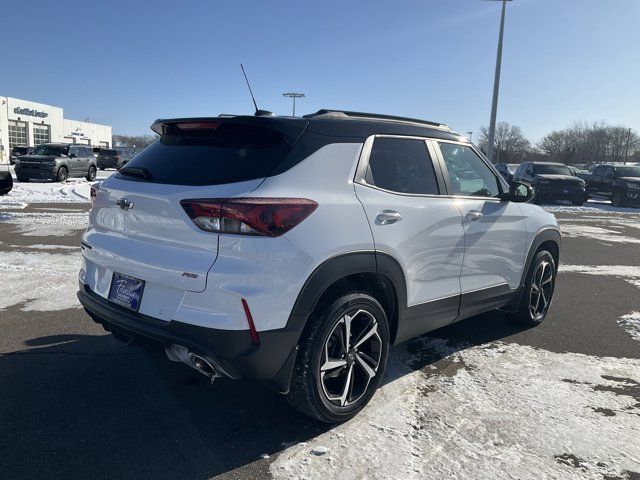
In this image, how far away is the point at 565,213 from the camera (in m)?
18.5

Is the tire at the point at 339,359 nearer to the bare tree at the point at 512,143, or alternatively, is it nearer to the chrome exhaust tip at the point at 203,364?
the chrome exhaust tip at the point at 203,364

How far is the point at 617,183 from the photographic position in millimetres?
22750

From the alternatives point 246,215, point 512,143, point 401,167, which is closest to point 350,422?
point 246,215

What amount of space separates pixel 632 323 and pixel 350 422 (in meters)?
3.82

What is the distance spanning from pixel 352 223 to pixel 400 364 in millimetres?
1669

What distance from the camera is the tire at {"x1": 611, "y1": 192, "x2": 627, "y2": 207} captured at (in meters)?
22.6

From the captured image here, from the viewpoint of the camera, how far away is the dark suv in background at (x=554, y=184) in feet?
68.5

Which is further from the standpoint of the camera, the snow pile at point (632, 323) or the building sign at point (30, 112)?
the building sign at point (30, 112)

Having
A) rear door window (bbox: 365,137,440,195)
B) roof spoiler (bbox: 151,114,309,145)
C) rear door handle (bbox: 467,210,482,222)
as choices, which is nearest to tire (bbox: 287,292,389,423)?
rear door window (bbox: 365,137,440,195)

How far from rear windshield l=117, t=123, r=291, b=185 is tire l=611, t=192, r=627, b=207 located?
954 inches

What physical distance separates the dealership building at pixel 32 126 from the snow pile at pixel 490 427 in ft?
174

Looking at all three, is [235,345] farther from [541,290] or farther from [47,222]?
[47,222]

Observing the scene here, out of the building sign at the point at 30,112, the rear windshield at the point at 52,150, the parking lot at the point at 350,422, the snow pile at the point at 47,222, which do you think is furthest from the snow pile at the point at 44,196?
the building sign at the point at 30,112

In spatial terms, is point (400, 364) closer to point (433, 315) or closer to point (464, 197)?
point (433, 315)
